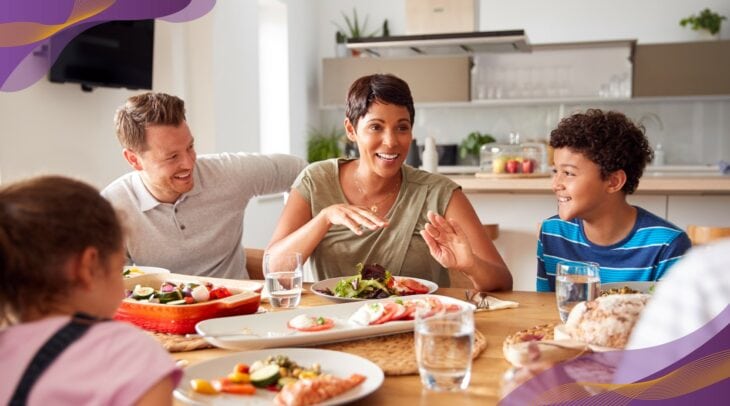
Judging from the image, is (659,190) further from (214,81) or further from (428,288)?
(214,81)

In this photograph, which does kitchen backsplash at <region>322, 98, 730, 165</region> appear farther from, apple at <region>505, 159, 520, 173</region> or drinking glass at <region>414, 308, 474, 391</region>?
drinking glass at <region>414, 308, 474, 391</region>

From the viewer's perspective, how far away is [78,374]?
77 centimetres

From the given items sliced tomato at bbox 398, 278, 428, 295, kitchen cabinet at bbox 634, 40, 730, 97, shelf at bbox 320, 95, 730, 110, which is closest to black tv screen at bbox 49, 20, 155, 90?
sliced tomato at bbox 398, 278, 428, 295

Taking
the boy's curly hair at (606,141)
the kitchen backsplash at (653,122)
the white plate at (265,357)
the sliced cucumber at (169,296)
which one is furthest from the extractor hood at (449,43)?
the white plate at (265,357)

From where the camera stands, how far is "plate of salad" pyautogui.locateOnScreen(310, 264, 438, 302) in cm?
158

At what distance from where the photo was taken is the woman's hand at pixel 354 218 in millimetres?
1721

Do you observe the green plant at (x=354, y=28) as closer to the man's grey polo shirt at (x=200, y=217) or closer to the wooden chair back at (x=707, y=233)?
the man's grey polo shirt at (x=200, y=217)

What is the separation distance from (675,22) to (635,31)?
347 millimetres

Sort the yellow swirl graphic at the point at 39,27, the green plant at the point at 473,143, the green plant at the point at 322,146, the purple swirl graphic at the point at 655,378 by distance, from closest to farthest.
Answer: the purple swirl graphic at the point at 655,378 < the yellow swirl graphic at the point at 39,27 < the green plant at the point at 322,146 < the green plant at the point at 473,143

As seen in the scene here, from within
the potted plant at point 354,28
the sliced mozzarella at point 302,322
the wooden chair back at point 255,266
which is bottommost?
Result: the wooden chair back at point 255,266

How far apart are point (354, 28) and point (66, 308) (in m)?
6.46

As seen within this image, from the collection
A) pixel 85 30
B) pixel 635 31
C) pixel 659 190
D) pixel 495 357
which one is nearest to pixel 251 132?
pixel 85 30

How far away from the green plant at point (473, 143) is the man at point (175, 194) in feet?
14.4

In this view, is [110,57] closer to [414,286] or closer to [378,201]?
[378,201]
